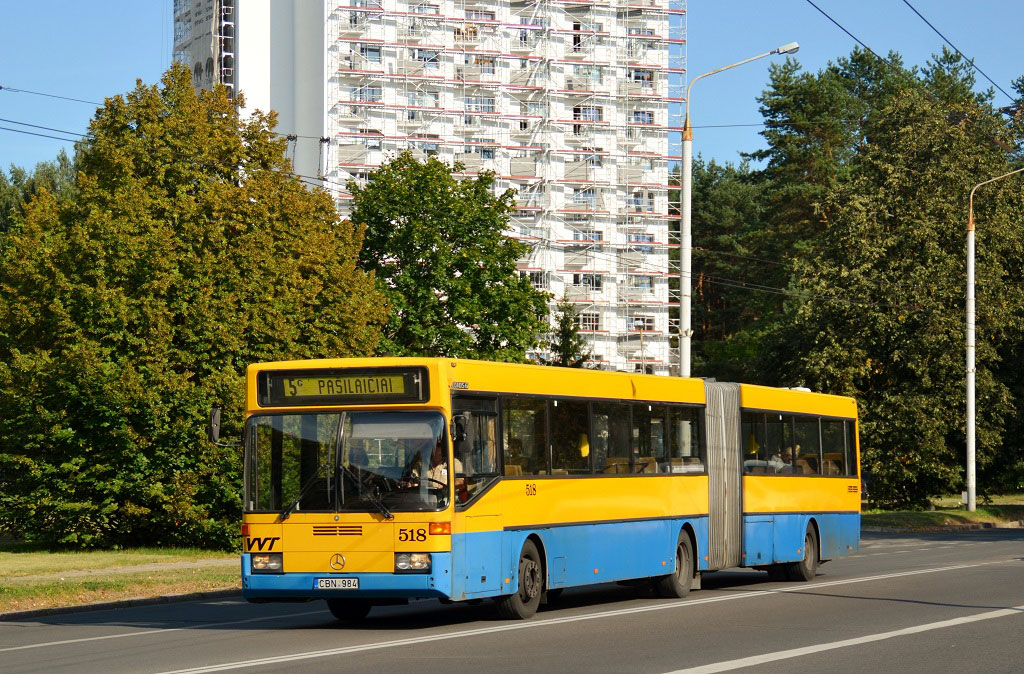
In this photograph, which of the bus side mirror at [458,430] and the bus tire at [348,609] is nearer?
the bus side mirror at [458,430]

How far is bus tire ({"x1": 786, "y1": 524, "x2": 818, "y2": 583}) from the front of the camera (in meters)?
24.6

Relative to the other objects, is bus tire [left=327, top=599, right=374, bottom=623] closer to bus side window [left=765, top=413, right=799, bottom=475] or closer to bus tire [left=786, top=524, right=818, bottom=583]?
bus side window [left=765, top=413, right=799, bottom=475]

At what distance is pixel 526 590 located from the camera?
1702cm

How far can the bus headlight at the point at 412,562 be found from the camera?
15.3 meters

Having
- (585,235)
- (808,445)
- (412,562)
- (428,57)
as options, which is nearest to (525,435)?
(412,562)

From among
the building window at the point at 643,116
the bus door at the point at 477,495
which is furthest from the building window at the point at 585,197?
the bus door at the point at 477,495

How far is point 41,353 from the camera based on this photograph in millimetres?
32594

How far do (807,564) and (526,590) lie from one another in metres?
9.23

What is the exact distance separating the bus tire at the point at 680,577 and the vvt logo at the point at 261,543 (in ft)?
21.4

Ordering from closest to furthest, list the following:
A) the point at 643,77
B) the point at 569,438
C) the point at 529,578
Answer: the point at 529,578
the point at 569,438
the point at 643,77

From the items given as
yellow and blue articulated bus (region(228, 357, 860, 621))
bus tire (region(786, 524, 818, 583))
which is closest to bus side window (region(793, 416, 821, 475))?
bus tire (region(786, 524, 818, 583))

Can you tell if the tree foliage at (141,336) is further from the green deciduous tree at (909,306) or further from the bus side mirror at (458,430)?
the green deciduous tree at (909,306)

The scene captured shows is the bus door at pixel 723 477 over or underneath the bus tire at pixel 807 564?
over

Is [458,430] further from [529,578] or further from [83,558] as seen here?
[83,558]
